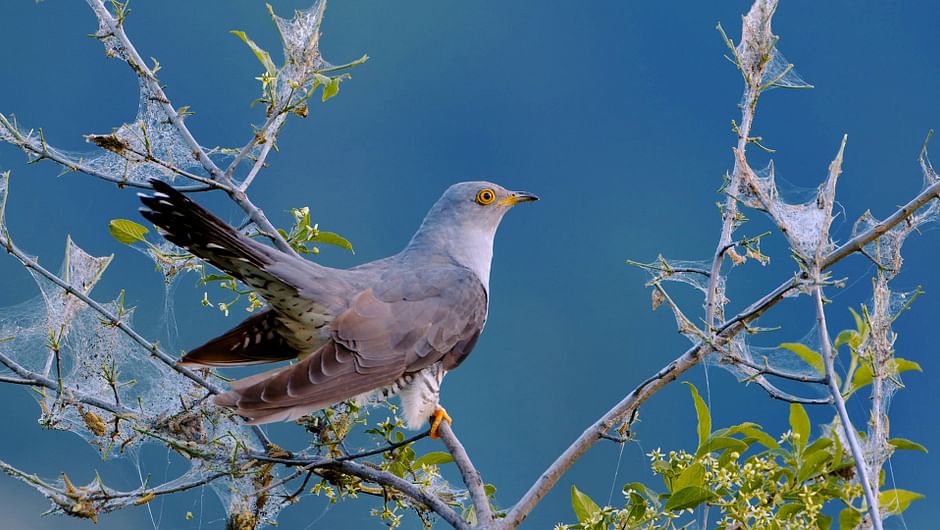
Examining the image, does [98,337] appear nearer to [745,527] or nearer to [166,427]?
[166,427]

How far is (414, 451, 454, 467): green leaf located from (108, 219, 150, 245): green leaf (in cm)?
112

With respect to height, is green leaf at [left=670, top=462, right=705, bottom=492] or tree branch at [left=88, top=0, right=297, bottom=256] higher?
tree branch at [left=88, top=0, right=297, bottom=256]

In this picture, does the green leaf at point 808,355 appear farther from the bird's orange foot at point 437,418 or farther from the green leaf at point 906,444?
the bird's orange foot at point 437,418

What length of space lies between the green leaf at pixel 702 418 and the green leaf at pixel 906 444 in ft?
1.48

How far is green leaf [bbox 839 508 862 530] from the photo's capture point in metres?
2.27

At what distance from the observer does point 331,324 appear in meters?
2.81

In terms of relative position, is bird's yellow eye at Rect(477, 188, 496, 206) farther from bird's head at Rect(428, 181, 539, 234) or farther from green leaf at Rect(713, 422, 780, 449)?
green leaf at Rect(713, 422, 780, 449)

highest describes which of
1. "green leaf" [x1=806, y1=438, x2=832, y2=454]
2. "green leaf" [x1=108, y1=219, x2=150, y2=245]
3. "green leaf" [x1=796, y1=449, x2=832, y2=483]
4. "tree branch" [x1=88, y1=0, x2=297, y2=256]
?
"tree branch" [x1=88, y1=0, x2=297, y2=256]

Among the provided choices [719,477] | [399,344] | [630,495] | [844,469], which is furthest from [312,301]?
[844,469]

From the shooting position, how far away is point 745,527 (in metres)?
2.15

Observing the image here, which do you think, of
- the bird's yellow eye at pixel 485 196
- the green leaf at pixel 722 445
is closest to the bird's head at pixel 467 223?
the bird's yellow eye at pixel 485 196

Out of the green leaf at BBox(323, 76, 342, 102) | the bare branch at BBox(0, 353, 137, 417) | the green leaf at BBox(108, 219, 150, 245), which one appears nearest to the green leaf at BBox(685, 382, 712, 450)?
the green leaf at BBox(323, 76, 342, 102)

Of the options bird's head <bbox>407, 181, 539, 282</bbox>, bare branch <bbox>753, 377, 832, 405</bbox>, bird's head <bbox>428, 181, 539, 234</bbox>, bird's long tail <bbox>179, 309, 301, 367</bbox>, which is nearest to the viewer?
bare branch <bbox>753, 377, 832, 405</bbox>

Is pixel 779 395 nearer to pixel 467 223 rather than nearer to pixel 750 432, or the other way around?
pixel 750 432
